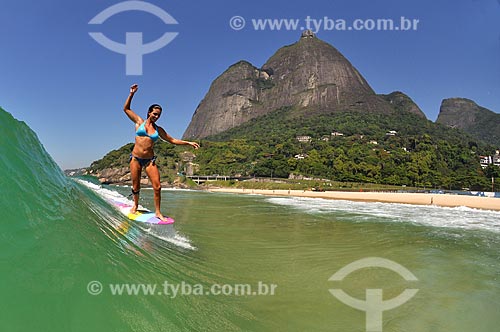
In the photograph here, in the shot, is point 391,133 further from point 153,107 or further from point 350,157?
point 153,107

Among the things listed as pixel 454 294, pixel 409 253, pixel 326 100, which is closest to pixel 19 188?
pixel 454 294

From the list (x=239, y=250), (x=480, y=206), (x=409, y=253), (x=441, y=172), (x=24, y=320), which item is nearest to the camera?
(x=24, y=320)

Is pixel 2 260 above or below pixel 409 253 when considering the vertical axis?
above

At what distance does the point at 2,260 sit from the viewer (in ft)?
6.00

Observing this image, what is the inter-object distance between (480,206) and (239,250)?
32.2 metres

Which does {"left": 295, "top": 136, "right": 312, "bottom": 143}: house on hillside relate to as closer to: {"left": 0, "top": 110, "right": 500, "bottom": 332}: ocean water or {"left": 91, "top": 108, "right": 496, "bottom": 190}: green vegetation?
{"left": 91, "top": 108, "right": 496, "bottom": 190}: green vegetation

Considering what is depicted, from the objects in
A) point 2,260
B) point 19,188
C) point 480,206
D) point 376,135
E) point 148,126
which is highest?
point 376,135

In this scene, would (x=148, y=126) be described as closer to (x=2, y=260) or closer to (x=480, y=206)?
(x=2, y=260)

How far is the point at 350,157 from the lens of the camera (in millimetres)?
98062

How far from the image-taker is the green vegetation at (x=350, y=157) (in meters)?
85.6

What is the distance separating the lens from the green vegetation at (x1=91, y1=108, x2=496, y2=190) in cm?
8556

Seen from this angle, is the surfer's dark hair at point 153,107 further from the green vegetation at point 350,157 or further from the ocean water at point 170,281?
the green vegetation at point 350,157

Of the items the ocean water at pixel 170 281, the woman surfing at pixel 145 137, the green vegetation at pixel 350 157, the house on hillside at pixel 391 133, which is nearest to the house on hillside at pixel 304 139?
the green vegetation at pixel 350 157

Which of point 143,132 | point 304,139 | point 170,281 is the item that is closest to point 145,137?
Result: point 143,132
